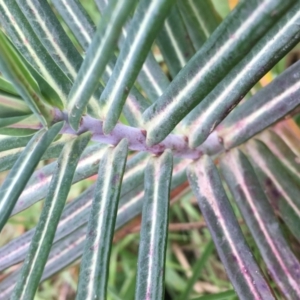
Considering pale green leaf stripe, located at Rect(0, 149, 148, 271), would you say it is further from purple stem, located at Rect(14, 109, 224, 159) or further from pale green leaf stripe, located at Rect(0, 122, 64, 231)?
pale green leaf stripe, located at Rect(0, 122, 64, 231)

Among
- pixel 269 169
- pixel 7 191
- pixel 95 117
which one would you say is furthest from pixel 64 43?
pixel 269 169

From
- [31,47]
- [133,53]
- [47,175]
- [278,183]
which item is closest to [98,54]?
[133,53]

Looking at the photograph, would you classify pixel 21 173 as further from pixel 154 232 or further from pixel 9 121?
pixel 154 232

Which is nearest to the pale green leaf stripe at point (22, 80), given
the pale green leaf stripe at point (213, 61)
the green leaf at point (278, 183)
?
the pale green leaf stripe at point (213, 61)

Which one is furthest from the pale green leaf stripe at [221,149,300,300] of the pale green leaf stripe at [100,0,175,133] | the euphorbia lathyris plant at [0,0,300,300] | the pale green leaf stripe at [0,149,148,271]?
the pale green leaf stripe at [100,0,175,133]

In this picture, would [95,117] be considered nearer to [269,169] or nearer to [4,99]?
[4,99]

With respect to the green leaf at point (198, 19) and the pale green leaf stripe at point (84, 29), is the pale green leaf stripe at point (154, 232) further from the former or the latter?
the green leaf at point (198, 19)
